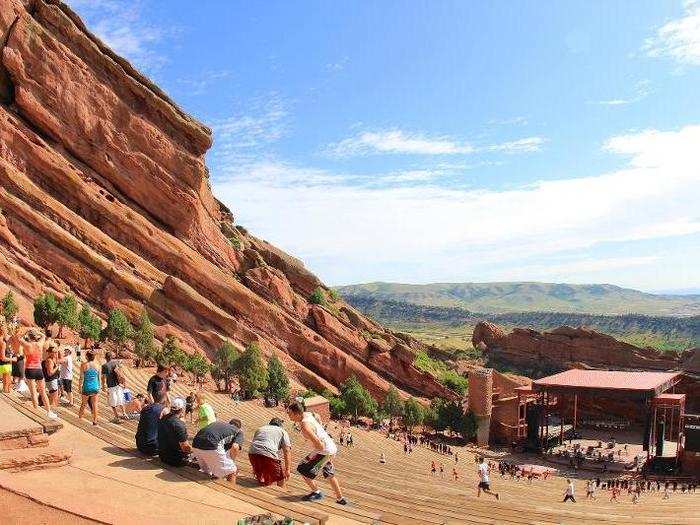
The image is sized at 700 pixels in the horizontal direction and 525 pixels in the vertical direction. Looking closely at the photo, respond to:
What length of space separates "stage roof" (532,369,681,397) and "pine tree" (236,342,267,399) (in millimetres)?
20193

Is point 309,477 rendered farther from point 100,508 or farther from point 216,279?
point 216,279

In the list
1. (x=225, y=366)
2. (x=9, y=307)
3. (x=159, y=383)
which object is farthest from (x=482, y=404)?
(x=159, y=383)

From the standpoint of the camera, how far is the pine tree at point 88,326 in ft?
123

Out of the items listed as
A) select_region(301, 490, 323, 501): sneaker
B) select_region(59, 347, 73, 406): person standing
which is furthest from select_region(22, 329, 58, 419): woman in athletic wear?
select_region(301, 490, 323, 501): sneaker

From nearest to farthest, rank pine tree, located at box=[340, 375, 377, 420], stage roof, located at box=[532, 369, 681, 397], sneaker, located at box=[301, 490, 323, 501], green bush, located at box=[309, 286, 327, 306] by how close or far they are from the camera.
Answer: sneaker, located at box=[301, 490, 323, 501] → stage roof, located at box=[532, 369, 681, 397] → pine tree, located at box=[340, 375, 377, 420] → green bush, located at box=[309, 286, 327, 306]

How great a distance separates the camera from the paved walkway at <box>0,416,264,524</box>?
21.8ft

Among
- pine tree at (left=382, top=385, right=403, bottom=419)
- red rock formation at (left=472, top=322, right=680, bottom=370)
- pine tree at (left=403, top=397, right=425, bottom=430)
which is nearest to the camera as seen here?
pine tree at (left=403, top=397, right=425, bottom=430)

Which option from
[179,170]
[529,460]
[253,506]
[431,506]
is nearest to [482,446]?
[529,460]

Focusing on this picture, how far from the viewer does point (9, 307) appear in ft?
108

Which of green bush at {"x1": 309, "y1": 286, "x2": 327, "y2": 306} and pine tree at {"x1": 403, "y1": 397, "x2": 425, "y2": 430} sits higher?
green bush at {"x1": 309, "y1": 286, "x2": 327, "y2": 306}

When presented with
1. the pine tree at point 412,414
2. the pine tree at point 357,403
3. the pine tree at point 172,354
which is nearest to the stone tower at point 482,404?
the pine tree at point 412,414

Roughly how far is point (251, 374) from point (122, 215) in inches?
698

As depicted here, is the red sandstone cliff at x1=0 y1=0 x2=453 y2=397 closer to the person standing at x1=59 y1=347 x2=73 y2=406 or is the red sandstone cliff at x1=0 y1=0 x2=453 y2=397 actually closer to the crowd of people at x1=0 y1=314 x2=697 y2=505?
the person standing at x1=59 y1=347 x2=73 y2=406

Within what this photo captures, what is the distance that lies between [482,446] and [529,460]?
5.89 metres
